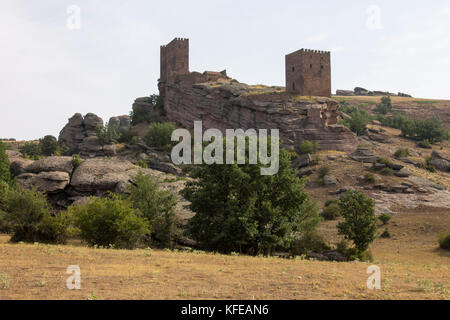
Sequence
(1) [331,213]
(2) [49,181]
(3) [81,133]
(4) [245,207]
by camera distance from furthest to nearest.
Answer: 1. (3) [81,133]
2. (1) [331,213]
3. (2) [49,181]
4. (4) [245,207]

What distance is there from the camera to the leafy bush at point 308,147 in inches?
2319

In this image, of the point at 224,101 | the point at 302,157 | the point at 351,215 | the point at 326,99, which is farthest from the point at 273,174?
the point at 224,101

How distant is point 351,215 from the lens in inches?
1367

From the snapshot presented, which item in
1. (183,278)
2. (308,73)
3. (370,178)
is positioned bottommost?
(183,278)

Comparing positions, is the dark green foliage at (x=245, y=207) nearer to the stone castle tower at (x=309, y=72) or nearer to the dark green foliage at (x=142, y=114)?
the stone castle tower at (x=309, y=72)

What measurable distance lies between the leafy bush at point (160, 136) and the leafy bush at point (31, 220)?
4512 cm

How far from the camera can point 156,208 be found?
27.6m

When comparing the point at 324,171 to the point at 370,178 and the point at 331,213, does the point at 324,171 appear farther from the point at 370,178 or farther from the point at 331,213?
the point at 331,213

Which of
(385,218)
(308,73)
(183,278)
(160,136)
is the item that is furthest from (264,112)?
(183,278)

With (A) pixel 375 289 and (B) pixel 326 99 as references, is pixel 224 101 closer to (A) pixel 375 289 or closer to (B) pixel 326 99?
(B) pixel 326 99

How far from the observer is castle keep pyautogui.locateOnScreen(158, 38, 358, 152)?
62281 millimetres

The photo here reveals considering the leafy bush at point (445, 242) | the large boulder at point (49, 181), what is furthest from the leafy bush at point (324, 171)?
the large boulder at point (49, 181)

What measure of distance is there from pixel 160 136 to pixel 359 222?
44437mm

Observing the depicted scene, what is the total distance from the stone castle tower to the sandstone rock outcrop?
106 ft
